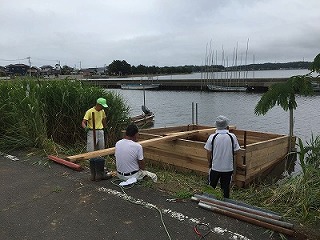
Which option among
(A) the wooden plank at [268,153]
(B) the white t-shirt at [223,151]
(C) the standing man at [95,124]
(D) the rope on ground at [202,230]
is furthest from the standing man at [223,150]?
(C) the standing man at [95,124]

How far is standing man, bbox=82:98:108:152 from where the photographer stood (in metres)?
8.21

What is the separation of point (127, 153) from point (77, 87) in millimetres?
5162

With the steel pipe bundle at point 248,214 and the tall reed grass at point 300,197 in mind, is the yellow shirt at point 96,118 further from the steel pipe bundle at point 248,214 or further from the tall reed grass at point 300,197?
the tall reed grass at point 300,197

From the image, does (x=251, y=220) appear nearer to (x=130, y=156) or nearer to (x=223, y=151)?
(x=223, y=151)

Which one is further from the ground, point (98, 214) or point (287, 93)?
point (287, 93)

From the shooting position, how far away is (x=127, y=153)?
217 inches

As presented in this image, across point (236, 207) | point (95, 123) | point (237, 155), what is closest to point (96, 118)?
point (95, 123)

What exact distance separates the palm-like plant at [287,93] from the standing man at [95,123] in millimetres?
5858

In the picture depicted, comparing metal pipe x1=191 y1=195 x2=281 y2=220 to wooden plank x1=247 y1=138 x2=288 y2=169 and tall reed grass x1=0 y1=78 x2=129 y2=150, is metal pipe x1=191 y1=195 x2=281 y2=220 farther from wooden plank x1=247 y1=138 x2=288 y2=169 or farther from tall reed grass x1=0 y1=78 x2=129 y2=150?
tall reed grass x1=0 y1=78 x2=129 y2=150

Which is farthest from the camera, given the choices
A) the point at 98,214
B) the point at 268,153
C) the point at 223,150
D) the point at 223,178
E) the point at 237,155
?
the point at 268,153

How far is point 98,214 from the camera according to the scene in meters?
4.42

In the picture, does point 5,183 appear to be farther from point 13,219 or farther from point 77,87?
point 77,87

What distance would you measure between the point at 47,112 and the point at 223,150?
18.6ft

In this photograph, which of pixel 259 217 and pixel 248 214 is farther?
pixel 248 214
